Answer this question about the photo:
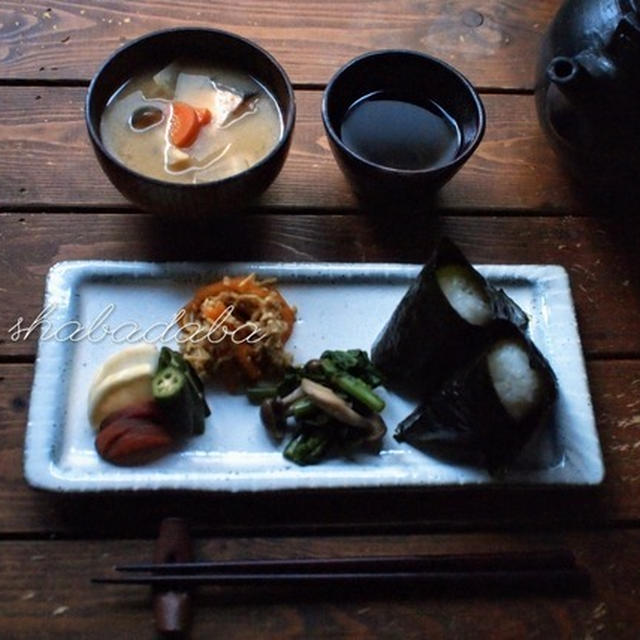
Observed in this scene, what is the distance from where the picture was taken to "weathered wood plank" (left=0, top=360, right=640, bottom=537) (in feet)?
3.38

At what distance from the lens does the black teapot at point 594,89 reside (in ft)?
3.62

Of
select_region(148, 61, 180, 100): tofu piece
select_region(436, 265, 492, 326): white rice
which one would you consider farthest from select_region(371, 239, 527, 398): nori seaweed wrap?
select_region(148, 61, 180, 100): tofu piece

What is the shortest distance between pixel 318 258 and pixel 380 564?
0.45 m

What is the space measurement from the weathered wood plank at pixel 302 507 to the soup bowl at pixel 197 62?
0.29 metres

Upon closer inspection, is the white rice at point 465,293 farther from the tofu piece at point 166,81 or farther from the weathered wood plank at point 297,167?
the tofu piece at point 166,81

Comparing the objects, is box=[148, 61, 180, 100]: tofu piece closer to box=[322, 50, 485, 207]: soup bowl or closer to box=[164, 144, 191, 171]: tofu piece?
box=[164, 144, 191, 171]: tofu piece

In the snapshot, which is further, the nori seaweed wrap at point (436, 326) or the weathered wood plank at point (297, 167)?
the weathered wood plank at point (297, 167)

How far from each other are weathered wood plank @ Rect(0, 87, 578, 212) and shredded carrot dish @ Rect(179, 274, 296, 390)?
8.9 inches

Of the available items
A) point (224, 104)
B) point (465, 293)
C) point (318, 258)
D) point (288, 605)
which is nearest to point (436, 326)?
point (465, 293)

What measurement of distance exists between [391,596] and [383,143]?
630mm

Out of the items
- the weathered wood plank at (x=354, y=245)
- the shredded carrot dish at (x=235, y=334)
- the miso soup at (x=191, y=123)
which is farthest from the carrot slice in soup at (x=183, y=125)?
the shredded carrot dish at (x=235, y=334)

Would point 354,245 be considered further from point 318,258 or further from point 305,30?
point 305,30

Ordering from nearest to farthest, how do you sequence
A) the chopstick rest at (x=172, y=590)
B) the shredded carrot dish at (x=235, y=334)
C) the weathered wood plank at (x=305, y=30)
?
the chopstick rest at (x=172, y=590) → the shredded carrot dish at (x=235, y=334) → the weathered wood plank at (x=305, y=30)

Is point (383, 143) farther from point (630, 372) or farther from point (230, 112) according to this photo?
point (630, 372)
